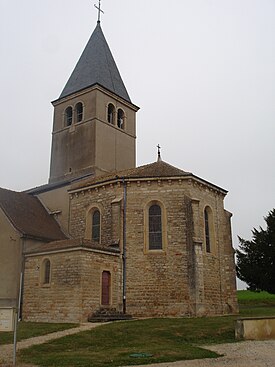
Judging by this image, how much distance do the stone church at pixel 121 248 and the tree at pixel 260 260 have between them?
25.0 feet

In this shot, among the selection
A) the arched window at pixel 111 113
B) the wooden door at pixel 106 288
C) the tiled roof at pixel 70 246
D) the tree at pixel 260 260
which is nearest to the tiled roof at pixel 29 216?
the tiled roof at pixel 70 246

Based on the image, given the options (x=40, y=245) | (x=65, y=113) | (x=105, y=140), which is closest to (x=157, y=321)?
(x=40, y=245)

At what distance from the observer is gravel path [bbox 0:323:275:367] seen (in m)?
10.6

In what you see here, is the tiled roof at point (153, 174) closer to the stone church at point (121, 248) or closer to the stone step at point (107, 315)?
the stone church at point (121, 248)

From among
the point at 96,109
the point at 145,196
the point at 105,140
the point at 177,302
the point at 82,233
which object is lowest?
the point at 177,302

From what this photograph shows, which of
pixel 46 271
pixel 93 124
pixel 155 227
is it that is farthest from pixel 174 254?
pixel 93 124

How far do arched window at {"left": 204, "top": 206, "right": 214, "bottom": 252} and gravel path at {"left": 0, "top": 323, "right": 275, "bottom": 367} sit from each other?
11.2m

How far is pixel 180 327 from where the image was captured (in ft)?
57.4

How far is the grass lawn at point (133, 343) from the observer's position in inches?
457

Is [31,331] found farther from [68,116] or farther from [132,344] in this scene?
[68,116]

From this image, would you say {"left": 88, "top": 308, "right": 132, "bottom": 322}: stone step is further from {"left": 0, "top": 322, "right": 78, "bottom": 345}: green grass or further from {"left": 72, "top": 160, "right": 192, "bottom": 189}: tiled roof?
{"left": 72, "top": 160, "right": 192, "bottom": 189}: tiled roof

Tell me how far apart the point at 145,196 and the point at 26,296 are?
867 centimetres

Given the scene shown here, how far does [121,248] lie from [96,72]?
17.1 meters

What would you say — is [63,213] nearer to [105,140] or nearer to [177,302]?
[105,140]
